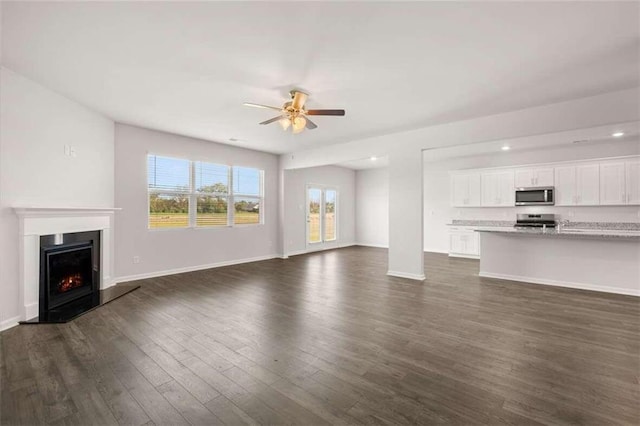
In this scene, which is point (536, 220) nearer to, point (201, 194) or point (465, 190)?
point (465, 190)

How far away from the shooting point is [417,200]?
17.2 feet

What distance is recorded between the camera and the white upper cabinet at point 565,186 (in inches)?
245

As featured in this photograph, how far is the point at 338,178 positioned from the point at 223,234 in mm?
4670

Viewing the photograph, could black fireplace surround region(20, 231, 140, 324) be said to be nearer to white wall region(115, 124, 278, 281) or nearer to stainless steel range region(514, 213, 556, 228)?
white wall region(115, 124, 278, 281)

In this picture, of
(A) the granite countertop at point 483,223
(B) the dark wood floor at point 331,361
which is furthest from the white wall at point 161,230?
(A) the granite countertop at point 483,223

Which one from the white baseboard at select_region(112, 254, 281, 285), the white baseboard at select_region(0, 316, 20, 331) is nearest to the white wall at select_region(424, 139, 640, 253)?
the white baseboard at select_region(112, 254, 281, 285)

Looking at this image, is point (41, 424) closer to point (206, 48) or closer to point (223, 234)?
point (206, 48)

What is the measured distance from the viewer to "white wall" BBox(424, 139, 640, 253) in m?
5.82

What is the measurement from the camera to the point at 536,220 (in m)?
6.72

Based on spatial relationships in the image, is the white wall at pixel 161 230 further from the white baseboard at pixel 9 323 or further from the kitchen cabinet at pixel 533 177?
the kitchen cabinet at pixel 533 177


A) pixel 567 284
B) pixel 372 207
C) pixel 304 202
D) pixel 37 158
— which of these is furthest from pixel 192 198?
pixel 567 284

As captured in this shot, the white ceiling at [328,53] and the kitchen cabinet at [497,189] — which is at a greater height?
the white ceiling at [328,53]

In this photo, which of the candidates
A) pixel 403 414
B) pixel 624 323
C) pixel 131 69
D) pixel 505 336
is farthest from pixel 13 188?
pixel 624 323

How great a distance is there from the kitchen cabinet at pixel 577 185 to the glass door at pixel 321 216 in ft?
19.4
